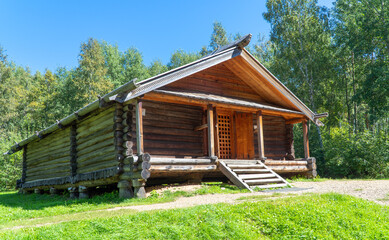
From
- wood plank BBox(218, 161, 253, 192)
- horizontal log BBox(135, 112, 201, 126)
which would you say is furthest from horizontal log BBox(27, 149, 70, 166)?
wood plank BBox(218, 161, 253, 192)

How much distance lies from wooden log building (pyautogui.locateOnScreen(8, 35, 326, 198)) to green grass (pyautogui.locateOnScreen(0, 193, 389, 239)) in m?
3.92

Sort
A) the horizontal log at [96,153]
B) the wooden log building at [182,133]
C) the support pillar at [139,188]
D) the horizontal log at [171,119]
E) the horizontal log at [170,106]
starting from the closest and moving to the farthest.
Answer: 1. the support pillar at [139,188]
2. the wooden log building at [182,133]
3. the horizontal log at [96,153]
4. the horizontal log at [171,119]
5. the horizontal log at [170,106]

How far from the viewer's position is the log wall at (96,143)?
12.2 m

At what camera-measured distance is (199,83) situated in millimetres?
14078

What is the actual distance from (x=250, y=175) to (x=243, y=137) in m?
3.94

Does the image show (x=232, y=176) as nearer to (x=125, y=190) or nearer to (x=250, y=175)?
(x=250, y=175)

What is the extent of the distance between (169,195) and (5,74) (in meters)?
34.2

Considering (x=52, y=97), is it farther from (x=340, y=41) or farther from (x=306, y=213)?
(x=306, y=213)

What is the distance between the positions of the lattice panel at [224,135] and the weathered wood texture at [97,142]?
5.41 metres

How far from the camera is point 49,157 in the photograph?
1723 cm

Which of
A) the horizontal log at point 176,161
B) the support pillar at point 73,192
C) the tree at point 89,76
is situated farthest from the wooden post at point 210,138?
the tree at point 89,76

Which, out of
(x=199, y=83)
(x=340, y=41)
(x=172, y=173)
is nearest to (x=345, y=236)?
(x=172, y=173)

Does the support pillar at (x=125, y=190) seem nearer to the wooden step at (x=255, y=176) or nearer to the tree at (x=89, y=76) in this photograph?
the wooden step at (x=255, y=176)

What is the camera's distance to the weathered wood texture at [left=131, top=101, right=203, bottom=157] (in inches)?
513
